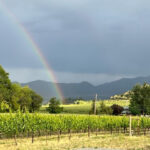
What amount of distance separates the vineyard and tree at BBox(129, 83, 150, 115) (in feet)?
143

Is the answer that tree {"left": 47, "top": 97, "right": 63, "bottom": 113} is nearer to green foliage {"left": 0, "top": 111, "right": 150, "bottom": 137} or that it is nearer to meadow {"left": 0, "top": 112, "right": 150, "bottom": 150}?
green foliage {"left": 0, "top": 111, "right": 150, "bottom": 137}

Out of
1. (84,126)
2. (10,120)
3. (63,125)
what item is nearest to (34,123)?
(10,120)

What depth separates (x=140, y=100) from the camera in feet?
320

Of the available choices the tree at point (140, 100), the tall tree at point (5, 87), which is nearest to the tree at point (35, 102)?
the tall tree at point (5, 87)

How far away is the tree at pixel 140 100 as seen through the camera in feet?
306

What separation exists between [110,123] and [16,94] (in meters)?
33.4

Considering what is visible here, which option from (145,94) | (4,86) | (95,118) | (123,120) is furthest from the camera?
(145,94)

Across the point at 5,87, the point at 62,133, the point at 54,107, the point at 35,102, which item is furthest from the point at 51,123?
the point at 54,107

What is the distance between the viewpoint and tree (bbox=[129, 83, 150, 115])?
93375mm

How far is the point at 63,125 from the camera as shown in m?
38.4

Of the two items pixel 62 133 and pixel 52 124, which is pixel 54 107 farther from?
pixel 52 124

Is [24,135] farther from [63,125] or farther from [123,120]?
[123,120]

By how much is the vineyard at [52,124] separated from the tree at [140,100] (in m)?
43.4

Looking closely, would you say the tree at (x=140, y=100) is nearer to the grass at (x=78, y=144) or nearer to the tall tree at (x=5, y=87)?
the tall tree at (x=5, y=87)
